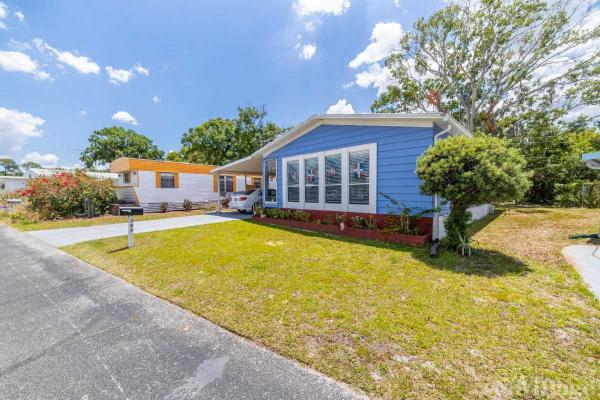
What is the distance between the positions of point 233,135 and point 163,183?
12269 mm

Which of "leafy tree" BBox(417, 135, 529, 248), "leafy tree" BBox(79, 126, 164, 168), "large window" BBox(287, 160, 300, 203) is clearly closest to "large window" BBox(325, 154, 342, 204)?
"large window" BBox(287, 160, 300, 203)

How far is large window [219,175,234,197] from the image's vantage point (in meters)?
17.9

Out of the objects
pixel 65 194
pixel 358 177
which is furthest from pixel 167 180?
pixel 358 177

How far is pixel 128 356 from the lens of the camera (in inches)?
82.4

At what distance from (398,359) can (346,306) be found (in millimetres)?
919

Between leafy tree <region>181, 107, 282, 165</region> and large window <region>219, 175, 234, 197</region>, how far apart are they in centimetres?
803

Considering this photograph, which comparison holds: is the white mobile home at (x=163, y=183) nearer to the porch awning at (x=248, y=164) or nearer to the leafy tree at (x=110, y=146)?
the porch awning at (x=248, y=164)

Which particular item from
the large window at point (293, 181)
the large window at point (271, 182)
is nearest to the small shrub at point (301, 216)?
the large window at point (293, 181)

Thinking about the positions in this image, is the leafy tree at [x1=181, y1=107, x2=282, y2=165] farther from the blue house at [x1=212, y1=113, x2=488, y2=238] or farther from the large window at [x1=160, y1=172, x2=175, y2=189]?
the blue house at [x1=212, y1=113, x2=488, y2=238]

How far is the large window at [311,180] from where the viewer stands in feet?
27.6

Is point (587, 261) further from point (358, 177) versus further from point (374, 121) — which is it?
point (374, 121)

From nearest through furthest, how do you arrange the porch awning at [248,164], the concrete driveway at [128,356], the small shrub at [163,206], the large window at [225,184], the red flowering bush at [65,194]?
the concrete driveway at [128,356]
the porch awning at [248,164]
the red flowering bush at [65,194]
the small shrub at [163,206]
the large window at [225,184]

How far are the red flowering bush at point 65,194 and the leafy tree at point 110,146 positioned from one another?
30543mm

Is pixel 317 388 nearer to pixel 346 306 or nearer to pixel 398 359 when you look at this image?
pixel 398 359
